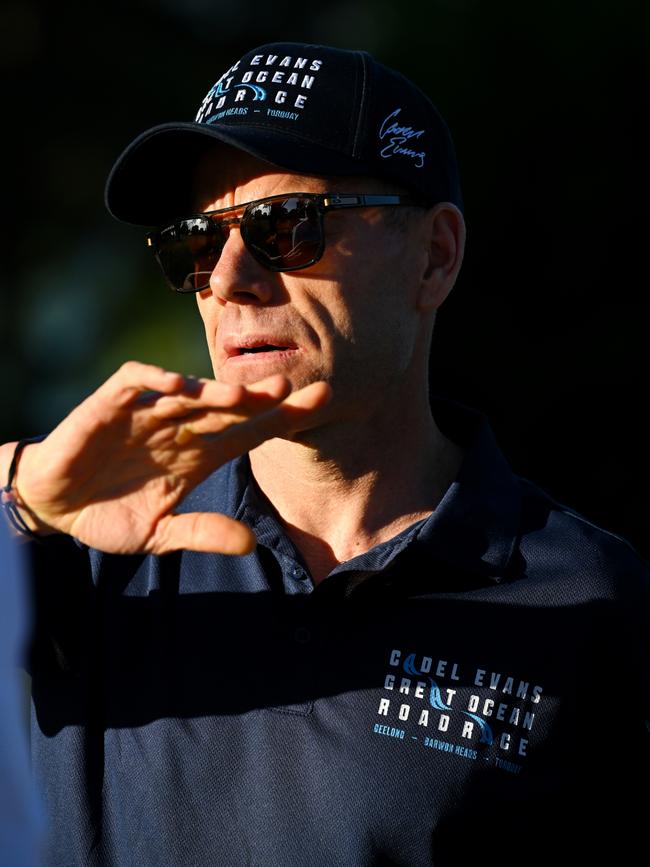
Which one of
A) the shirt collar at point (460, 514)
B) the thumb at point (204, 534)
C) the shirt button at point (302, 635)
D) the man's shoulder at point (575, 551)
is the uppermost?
the thumb at point (204, 534)

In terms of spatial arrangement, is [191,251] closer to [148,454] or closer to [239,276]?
[239,276]

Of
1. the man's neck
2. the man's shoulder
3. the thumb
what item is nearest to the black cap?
the man's neck

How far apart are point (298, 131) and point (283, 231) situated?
0.23 m

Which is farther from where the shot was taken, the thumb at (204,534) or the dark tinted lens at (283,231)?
the dark tinted lens at (283,231)

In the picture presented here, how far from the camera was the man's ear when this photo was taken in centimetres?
311

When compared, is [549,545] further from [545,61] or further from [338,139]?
[545,61]

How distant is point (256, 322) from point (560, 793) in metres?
1.20

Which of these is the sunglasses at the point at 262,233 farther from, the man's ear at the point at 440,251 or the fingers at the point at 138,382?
the fingers at the point at 138,382

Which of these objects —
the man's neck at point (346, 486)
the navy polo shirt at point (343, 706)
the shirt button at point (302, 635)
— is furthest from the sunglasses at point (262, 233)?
the shirt button at point (302, 635)

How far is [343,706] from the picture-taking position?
2.56 metres

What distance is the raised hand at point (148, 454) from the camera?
6.36 feet
